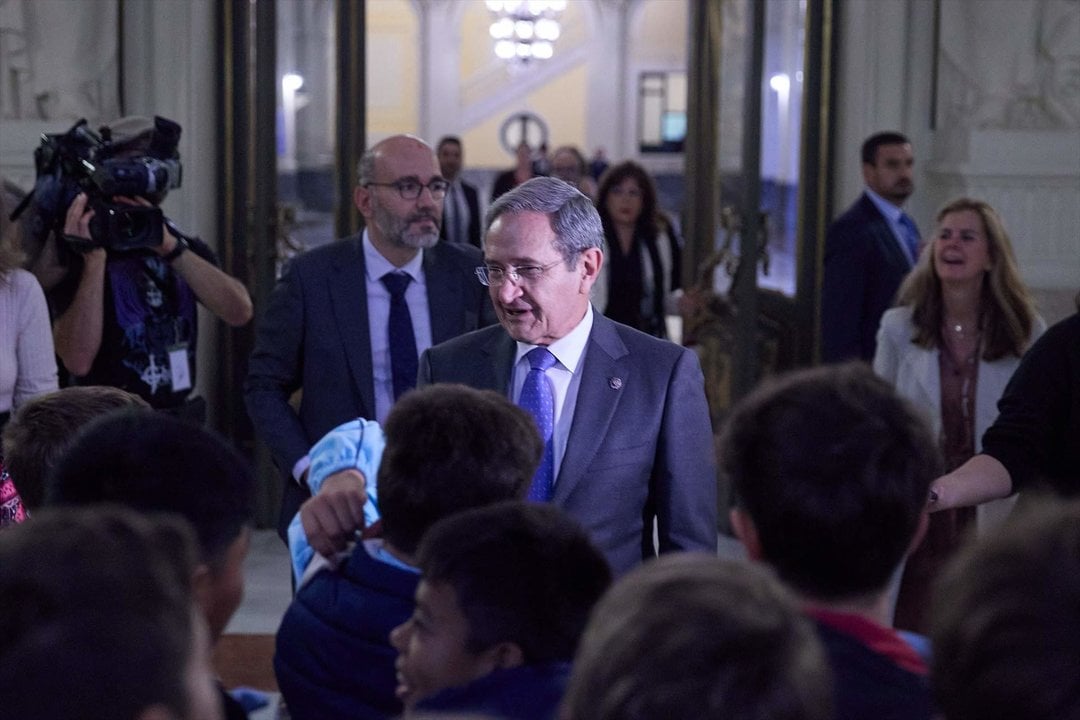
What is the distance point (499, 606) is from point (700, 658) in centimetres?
58

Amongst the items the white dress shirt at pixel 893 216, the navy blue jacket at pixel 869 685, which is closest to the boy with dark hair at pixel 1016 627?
the navy blue jacket at pixel 869 685

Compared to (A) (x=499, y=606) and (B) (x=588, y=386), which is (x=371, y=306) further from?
(A) (x=499, y=606)

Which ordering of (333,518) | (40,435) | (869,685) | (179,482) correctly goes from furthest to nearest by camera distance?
(40,435), (333,518), (179,482), (869,685)

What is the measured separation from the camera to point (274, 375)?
12.8 feet

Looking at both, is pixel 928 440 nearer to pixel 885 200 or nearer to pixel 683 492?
pixel 683 492

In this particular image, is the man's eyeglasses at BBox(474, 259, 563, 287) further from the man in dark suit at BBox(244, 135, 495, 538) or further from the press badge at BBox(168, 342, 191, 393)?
the press badge at BBox(168, 342, 191, 393)

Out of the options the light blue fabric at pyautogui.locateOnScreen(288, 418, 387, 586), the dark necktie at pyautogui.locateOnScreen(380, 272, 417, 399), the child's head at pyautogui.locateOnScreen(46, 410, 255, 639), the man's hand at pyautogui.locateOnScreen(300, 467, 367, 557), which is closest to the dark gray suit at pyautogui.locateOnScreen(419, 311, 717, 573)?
the light blue fabric at pyautogui.locateOnScreen(288, 418, 387, 586)

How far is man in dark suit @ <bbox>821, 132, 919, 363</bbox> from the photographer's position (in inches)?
221

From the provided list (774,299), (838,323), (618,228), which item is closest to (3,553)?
(838,323)

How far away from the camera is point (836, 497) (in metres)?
1.57

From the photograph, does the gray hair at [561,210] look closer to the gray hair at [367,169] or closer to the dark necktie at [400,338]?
the dark necktie at [400,338]

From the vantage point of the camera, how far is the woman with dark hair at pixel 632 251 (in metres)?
7.38

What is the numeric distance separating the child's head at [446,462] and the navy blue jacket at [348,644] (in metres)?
0.06

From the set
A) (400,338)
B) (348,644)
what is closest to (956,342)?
(400,338)
